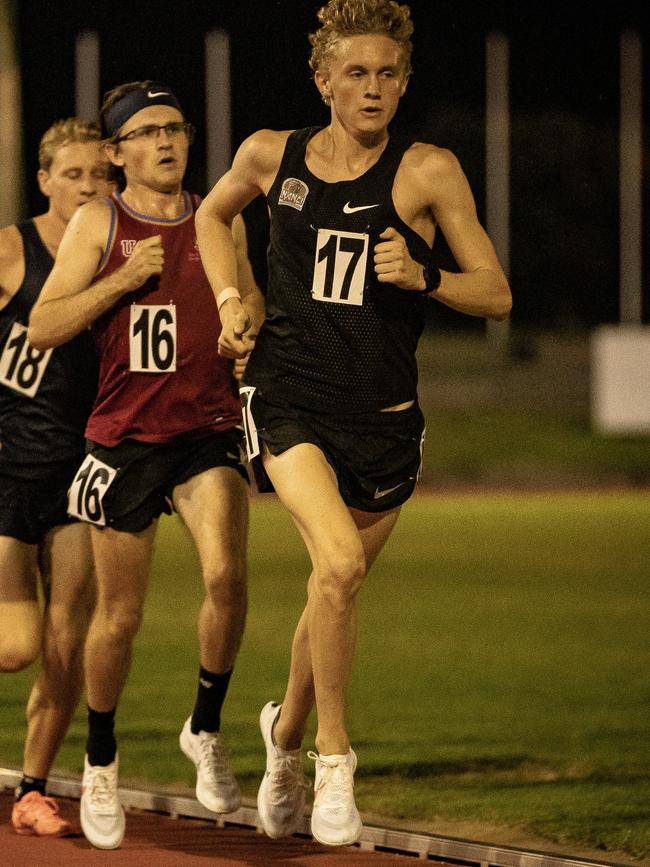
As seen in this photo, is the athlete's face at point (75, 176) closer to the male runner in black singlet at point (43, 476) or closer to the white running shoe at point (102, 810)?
the male runner in black singlet at point (43, 476)

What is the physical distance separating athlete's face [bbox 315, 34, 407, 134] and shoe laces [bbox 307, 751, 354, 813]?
186cm

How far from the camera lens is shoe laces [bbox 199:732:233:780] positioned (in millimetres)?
6289

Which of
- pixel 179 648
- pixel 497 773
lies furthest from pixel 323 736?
pixel 179 648

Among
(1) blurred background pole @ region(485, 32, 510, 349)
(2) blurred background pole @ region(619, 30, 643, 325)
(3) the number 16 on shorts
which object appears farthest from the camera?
(1) blurred background pole @ region(485, 32, 510, 349)

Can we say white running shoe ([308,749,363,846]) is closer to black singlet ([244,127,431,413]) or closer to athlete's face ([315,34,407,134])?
black singlet ([244,127,431,413])

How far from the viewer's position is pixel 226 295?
5762 mm

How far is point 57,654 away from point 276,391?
1480mm

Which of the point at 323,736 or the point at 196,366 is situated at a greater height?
the point at 196,366

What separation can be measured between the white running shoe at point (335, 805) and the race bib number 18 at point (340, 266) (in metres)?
1.35

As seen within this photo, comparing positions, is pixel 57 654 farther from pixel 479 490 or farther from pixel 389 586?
pixel 479 490

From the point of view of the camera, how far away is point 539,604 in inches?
546

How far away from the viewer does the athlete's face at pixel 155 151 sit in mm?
6188

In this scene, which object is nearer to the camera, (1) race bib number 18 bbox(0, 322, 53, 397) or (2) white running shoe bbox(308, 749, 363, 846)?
(2) white running shoe bbox(308, 749, 363, 846)

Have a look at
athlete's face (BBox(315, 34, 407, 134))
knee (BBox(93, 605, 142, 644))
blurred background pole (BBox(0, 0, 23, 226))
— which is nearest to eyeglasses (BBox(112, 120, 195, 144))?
athlete's face (BBox(315, 34, 407, 134))
